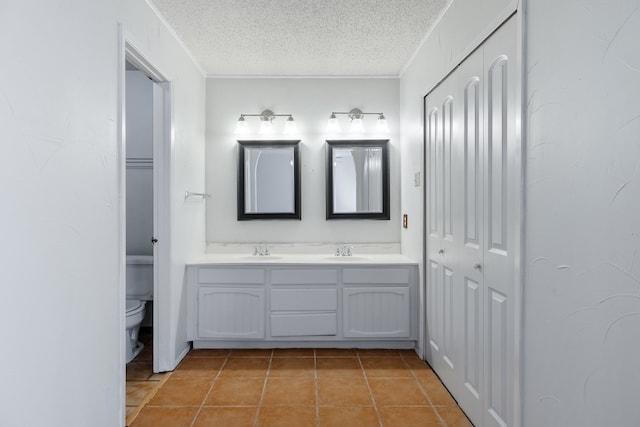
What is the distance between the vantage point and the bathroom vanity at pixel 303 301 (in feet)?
10.4

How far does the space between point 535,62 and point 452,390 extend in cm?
191

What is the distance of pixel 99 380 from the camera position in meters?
1.75

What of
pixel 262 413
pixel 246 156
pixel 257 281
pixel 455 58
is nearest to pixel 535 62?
pixel 455 58

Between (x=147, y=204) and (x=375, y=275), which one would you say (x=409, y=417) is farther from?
(x=147, y=204)

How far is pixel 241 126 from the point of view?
359 centimetres

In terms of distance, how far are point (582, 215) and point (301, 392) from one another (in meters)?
1.95

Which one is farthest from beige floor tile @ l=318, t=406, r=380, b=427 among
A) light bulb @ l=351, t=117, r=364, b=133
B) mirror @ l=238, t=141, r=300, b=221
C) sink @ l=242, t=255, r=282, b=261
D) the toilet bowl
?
light bulb @ l=351, t=117, r=364, b=133

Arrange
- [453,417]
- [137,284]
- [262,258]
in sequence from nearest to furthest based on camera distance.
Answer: [453,417] < [137,284] < [262,258]

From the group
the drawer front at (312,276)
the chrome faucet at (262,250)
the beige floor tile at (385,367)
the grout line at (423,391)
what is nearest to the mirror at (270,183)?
the chrome faucet at (262,250)

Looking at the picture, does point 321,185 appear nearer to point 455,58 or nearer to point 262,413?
point 455,58

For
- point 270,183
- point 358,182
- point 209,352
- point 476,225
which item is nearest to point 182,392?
point 209,352

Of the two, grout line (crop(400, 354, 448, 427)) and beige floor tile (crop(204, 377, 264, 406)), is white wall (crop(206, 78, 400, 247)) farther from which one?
beige floor tile (crop(204, 377, 264, 406))

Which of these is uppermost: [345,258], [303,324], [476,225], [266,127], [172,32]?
[172,32]

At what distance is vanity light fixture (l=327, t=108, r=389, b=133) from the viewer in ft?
11.8
